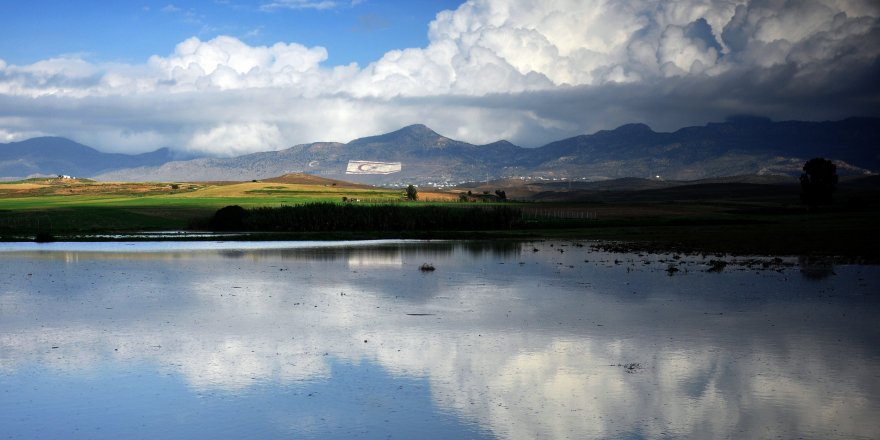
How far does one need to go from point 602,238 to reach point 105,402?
6421 cm

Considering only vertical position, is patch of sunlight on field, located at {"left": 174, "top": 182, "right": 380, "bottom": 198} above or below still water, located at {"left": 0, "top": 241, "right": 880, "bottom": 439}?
above

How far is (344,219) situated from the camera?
93.2 metres

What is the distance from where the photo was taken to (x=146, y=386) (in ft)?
63.6

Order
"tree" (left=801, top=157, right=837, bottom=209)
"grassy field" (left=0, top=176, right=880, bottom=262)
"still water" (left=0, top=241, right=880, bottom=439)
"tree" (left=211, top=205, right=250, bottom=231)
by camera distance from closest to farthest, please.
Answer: "still water" (left=0, top=241, right=880, bottom=439) → "grassy field" (left=0, top=176, right=880, bottom=262) → "tree" (left=211, top=205, right=250, bottom=231) → "tree" (left=801, top=157, right=837, bottom=209)

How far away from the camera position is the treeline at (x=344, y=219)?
92.8 m

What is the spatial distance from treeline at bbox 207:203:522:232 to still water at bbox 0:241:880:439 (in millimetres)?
49204

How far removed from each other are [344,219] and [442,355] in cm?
7148

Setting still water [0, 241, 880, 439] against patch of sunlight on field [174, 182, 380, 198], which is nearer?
still water [0, 241, 880, 439]

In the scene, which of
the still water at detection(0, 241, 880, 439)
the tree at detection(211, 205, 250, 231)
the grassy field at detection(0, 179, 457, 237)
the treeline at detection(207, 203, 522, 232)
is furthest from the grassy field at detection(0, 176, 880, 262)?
the still water at detection(0, 241, 880, 439)

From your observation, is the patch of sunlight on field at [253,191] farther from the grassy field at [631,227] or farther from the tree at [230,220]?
the tree at [230,220]

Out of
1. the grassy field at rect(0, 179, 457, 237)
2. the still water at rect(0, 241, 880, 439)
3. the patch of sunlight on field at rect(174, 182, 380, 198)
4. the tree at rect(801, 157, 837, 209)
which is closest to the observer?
the still water at rect(0, 241, 880, 439)

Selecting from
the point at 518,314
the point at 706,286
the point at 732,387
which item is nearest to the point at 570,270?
the point at 706,286

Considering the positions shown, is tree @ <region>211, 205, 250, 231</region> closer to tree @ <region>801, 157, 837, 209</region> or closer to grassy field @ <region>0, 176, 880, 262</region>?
grassy field @ <region>0, 176, 880, 262</region>

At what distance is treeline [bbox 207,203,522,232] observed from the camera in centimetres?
9281
